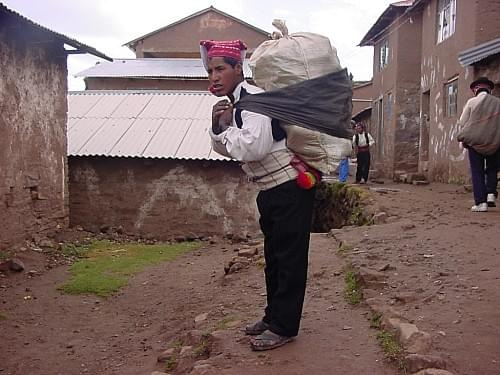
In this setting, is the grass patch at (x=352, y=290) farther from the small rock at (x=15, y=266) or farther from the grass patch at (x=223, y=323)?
the small rock at (x=15, y=266)

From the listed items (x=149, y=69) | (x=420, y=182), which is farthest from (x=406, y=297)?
(x=149, y=69)

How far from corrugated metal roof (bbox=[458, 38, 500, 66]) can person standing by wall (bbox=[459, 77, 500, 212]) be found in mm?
2693

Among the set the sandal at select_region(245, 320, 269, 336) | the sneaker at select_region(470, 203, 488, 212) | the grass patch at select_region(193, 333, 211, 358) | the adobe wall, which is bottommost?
the grass patch at select_region(193, 333, 211, 358)

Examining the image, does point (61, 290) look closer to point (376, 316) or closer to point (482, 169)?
point (376, 316)

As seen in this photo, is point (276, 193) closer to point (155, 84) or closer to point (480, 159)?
point (480, 159)

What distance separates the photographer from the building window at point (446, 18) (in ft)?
47.5

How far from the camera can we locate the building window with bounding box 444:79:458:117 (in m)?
14.0

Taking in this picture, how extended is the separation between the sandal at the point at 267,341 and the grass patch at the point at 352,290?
116cm

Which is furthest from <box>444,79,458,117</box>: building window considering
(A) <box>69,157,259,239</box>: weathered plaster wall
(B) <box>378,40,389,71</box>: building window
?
(B) <box>378,40,389,71</box>: building window

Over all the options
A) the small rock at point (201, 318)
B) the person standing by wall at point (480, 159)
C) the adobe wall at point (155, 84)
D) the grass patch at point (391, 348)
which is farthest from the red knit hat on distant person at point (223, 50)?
the adobe wall at point (155, 84)

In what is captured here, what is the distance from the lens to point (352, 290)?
191 inches

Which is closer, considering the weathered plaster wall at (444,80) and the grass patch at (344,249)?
the grass patch at (344,249)

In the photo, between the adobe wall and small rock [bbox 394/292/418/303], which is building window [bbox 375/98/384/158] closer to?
the adobe wall

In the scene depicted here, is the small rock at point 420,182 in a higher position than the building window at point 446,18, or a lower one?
lower
